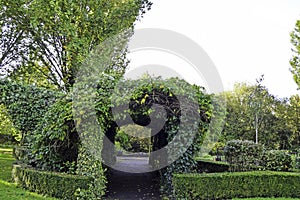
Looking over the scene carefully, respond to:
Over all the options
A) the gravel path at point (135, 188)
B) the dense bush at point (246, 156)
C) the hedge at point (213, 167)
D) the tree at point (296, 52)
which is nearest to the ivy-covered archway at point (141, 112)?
the gravel path at point (135, 188)

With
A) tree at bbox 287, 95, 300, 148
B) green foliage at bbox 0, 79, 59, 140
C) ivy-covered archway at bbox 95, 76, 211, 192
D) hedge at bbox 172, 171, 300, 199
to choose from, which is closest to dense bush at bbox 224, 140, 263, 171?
hedge at bbox 172, 171, 300, 199

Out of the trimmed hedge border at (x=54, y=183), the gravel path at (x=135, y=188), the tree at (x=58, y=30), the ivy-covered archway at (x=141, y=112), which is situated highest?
the tree at (x=58, y=30)

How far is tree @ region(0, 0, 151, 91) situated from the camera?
11.2m

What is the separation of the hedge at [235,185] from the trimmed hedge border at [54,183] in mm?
2234

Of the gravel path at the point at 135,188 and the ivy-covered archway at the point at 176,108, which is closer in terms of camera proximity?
the ivy-covered archway at the point at 176,108

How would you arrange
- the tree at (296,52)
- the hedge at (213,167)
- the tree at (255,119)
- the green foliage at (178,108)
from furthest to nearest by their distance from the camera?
the tree at (255,119)
the tree at (296,52)
the hedge at (213,167)
the green foliage at (178,108)

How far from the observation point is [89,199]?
6.20 meters

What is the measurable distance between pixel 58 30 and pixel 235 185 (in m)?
9.14

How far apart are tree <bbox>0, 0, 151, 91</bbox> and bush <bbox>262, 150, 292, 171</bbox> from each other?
305 inches

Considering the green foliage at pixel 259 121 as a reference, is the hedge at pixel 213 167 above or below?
below

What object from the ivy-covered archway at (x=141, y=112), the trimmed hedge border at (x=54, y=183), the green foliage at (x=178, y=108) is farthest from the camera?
the green foliage at (x=178, y=108)

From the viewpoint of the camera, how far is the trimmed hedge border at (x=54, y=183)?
20.5 feet

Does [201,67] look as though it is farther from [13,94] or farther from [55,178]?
[13,94]

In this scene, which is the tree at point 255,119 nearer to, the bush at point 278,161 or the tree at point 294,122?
the tree at point 294,122
